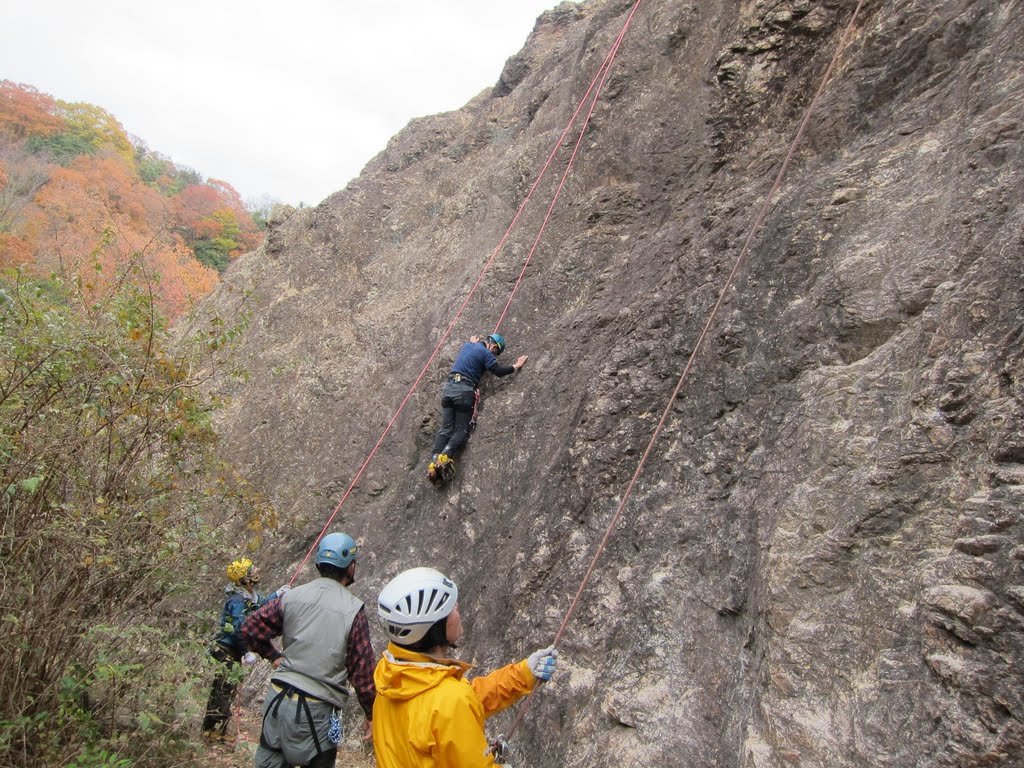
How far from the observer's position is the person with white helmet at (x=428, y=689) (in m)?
2.62

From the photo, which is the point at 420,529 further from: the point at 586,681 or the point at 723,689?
the point at 723,689

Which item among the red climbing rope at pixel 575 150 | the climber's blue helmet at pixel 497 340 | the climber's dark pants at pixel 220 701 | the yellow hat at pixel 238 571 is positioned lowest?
the climber's dark pants at pixel 220 701

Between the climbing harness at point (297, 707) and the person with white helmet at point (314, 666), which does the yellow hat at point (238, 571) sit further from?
the climbing harness at point (297, 707)

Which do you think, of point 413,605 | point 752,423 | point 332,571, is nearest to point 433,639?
point 413,605

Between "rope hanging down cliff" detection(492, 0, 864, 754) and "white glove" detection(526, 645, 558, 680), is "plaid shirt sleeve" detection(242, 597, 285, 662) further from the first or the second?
"rope hanging down cliff" detection(492, 0, 864, 754)

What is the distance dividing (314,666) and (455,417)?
449cm

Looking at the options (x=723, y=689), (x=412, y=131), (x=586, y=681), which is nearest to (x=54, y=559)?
(x=586, y=681)

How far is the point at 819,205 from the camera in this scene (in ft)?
19.1

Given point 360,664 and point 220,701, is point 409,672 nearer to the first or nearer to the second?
point 360,664

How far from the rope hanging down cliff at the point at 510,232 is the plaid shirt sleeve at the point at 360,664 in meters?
Answer: 5.05

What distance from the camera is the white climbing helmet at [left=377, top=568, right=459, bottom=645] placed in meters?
2.88

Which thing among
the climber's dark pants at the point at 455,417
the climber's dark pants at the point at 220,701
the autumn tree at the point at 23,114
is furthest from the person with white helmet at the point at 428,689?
the autumn tree at the point at 23,114

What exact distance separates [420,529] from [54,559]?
3999mm

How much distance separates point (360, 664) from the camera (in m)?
4.07
